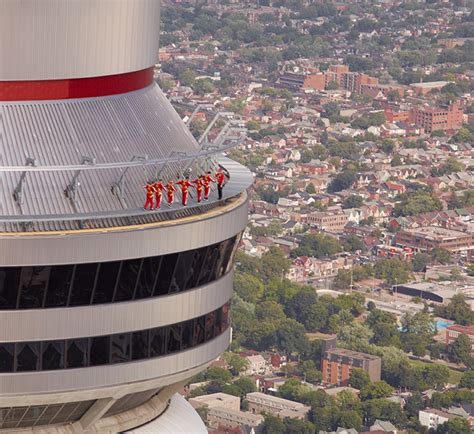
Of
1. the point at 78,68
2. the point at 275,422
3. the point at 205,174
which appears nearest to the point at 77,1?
the point at 78,68

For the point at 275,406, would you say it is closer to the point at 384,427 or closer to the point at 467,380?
the point at 384,427

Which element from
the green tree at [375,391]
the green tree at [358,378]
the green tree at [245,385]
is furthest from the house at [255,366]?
the green tree at [375,391]

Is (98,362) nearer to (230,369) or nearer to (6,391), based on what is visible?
(6,391)

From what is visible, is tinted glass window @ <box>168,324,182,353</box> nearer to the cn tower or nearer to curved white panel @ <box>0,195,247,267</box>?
the cn tower

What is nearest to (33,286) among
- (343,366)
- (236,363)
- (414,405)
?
(414,405)

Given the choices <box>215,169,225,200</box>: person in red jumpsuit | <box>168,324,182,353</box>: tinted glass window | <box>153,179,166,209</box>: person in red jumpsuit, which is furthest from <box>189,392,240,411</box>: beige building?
<box>153,179,166,209</box>: person in red jumpsuit
